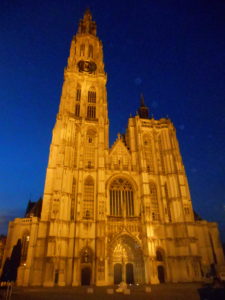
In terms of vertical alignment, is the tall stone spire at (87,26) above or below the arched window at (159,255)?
above

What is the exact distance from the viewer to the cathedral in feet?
77.2

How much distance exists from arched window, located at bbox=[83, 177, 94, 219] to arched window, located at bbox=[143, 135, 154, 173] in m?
9.19

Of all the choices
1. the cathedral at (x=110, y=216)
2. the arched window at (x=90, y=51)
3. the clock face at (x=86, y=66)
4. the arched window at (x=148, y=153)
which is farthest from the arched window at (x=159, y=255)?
the arched window at (x=90, y=51)

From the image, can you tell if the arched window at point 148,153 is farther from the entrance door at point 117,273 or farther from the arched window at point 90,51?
the arched window at point 90,51

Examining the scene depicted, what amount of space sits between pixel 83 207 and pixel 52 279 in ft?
27.4

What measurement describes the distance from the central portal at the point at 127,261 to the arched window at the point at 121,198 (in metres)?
3.25

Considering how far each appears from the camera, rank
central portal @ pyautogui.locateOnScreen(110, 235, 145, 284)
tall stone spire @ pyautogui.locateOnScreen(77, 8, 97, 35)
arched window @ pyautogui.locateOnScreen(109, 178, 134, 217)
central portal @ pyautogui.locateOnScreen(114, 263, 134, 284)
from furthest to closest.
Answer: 1. tall stone spire @ pyautogui.locateOnScreen(77, 8, 97, 35)
2. arched window @ pyautogui.locateOnScreen(109, 178, 134, 217)
3. central portal @ pyautogui.locateOnScreen(110, 235, 145, 284)
4. central portal @ pyautogui.locateOnScreen(114, 263, 134, 284)

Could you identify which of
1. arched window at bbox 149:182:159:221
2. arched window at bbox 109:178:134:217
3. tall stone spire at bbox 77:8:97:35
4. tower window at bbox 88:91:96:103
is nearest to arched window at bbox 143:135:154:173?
arched window at bbox 149:182:159:221

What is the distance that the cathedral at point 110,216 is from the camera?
23516 mm

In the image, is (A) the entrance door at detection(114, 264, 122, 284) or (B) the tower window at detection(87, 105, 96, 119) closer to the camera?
(A) the entrance door at detection(114, 264, 122, 284)

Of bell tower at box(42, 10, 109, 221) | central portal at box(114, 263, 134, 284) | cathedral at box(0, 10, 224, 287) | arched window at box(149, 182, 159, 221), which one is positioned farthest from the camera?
arched window at box(149, 182, 159, 221)

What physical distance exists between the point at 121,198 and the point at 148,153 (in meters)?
8.75

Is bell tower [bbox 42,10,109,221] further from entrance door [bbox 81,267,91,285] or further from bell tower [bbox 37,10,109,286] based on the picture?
entrance door [bbox 81,267,91,285]

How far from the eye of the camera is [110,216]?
88.2ft
